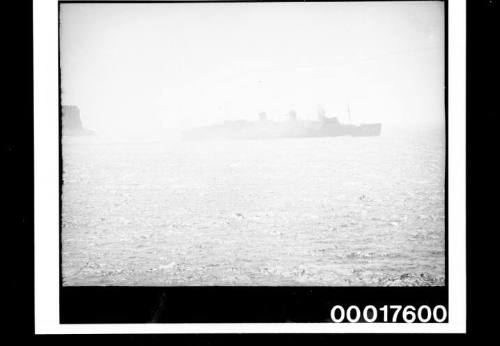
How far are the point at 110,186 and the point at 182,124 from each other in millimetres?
480

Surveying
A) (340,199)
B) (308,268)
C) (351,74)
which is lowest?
(308,268)

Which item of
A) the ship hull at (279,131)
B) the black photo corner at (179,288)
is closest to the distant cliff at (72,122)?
the black photo corner at (179,288)

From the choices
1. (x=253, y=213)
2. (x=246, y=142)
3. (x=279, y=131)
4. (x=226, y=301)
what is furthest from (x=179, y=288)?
(x=279, y=131)

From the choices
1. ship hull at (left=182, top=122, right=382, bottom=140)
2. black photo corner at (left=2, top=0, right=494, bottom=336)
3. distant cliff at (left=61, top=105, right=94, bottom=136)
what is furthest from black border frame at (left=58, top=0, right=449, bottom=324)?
ship hull at (left=182, top=122, right=382, bottom=140)

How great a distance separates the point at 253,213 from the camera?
8.95ft

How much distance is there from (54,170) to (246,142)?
96 centimetres

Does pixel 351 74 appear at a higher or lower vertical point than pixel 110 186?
higher

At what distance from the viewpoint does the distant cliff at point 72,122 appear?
8.87 ft

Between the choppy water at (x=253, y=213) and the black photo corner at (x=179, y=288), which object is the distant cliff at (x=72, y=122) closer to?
the choppy water at (x=253, y=213)

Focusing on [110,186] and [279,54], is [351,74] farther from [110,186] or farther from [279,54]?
[110,186]

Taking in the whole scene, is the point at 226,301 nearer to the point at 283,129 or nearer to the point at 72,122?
the point at 283,129
